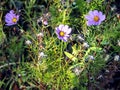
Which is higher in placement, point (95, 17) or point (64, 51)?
point (95, 17)

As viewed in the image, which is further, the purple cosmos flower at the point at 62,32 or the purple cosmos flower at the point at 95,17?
the purple cosmos flower at the point at 95,17

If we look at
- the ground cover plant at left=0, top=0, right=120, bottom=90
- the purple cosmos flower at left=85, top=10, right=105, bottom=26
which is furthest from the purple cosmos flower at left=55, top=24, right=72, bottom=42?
the purple cosmos flower at left=85, top=10, right=105, bottom=26

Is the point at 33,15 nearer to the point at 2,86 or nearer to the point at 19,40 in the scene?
the point at 19,40

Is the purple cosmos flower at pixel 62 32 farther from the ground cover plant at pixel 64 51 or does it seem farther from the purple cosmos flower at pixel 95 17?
the purple cosmos flower at pixel 95 17

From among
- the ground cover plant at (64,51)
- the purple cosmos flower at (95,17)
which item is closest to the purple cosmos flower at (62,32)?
the ground cover plant at (64,51)

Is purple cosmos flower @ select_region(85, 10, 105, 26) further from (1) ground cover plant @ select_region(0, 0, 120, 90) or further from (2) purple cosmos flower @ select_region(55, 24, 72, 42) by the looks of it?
(2) purple cosmos flower @ select_region(55, 24, 72, 42)

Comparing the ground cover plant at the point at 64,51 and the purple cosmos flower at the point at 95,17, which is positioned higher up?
the purple cosmos flower at the point at 95,17
